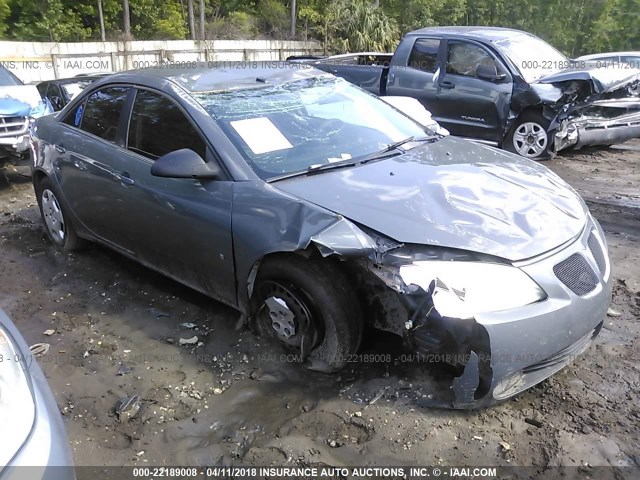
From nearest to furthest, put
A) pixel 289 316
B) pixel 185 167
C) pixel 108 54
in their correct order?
pixel 289 316, pixel 185 167, pixel 108 54

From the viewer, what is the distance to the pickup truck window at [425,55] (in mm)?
8336

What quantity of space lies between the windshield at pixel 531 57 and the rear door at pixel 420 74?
0.96 m

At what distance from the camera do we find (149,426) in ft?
9.17

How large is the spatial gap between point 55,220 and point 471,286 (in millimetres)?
3897

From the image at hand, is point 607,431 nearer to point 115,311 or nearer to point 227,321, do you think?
point 227,321

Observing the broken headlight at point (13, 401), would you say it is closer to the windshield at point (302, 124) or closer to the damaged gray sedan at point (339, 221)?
the damaged gray sedan at point (339, 221)

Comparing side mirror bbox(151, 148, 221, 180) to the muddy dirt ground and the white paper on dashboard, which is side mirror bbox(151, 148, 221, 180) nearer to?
the white paper on dashboard

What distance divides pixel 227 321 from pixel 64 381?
102 centimetres

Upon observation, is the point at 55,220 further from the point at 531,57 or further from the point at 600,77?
the point at 531,57

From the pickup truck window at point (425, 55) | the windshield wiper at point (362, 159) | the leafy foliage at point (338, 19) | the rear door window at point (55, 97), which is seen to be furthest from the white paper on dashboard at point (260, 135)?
the leafy foliage at point (338, 19)

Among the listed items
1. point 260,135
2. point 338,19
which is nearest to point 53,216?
point 260,135

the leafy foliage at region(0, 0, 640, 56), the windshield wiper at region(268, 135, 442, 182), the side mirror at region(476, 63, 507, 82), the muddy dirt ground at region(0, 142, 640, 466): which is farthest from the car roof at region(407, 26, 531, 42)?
the leafy foliage at region(0, 0, 640, 56)

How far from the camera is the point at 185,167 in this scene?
10.3 ft

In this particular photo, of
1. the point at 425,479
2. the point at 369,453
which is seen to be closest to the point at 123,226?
the point at 369,453
